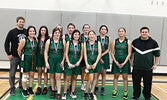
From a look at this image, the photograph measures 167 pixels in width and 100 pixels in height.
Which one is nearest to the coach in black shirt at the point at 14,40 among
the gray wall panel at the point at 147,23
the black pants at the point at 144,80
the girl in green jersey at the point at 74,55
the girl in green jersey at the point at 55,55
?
the girl in green jersey at the point at 55,55

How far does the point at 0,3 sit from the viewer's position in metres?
6.20

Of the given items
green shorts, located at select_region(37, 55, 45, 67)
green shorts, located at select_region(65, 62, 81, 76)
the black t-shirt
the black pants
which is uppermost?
the black t-shirt

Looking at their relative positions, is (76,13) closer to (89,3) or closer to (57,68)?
(89,3)

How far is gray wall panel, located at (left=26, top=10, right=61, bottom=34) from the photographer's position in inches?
246

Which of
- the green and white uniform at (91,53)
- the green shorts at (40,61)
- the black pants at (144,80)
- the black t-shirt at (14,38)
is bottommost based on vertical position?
the black pants at (144,80)

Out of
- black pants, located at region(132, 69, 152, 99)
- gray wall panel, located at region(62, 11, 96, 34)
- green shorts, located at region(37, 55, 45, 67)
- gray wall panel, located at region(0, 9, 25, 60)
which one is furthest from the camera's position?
gray wall panel, located at region(62, 11, 96, 34)

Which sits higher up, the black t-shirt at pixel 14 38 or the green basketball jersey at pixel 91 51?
the black t-shirt at pixel 14 38

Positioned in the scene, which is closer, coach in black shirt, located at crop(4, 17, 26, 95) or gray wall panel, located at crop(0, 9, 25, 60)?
coach in black shirt, located at crop(4, 17, 26, 95)

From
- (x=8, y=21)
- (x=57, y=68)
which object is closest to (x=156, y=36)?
(x=57, y=68)

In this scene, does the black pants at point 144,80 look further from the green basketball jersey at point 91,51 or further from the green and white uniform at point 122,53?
the green basketball jersey at point 91,51

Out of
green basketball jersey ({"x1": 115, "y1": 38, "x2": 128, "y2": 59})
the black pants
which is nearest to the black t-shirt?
green basketball jersey ({"x1": 115, "y1": 38, "x2": 128, "y2": 59})

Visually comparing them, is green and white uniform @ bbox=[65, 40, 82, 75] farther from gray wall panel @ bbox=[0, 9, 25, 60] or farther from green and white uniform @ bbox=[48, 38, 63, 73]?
gray wall panel @ bbox=[0, 9, 25, 60]

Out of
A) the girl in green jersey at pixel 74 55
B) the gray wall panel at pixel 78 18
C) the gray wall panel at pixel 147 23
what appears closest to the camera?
the girl in green jersey at pixel 74 55

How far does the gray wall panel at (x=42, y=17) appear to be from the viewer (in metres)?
6.26
